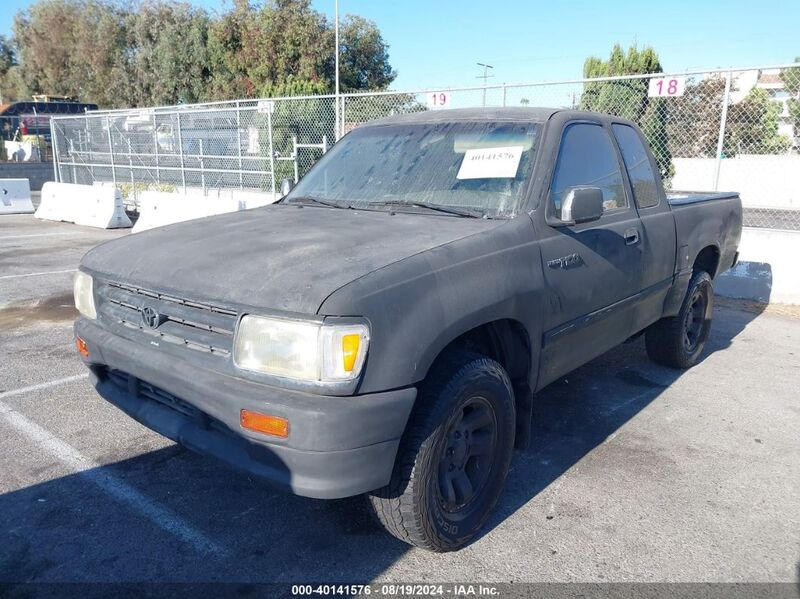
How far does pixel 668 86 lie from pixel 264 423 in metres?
7.83

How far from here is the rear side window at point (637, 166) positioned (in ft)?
13.9

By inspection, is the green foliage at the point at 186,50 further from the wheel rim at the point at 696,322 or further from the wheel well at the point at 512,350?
the wheel well at the point at 512,350

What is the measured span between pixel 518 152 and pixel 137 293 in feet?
6.71

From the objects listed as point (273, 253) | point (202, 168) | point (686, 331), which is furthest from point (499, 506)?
point (202, 168)

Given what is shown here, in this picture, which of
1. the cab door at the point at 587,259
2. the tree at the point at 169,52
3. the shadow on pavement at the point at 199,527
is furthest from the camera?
the tree at the point at 169,52

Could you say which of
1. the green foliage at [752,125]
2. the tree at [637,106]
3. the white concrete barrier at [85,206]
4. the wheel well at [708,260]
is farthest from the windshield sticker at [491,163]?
the green foliage at [752,125]

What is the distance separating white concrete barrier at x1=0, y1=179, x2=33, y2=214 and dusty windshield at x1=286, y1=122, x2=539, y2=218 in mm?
15326

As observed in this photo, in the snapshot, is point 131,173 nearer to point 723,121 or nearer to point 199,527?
point 723,121

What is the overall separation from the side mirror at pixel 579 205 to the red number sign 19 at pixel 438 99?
7.39 meters

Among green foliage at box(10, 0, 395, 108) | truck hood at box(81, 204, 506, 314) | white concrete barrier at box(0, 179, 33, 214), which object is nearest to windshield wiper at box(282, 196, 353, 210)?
truck hood at box(81, 204, 506, 314)

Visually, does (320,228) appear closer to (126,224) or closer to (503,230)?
(503,230)

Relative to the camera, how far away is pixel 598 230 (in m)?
3.56

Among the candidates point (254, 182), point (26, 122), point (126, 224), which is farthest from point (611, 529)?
point (26, 122)

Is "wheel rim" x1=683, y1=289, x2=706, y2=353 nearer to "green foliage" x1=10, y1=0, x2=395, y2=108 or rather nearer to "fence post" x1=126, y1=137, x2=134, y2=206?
"fence post" x1=126, y1=137, x2=134, y2=206
